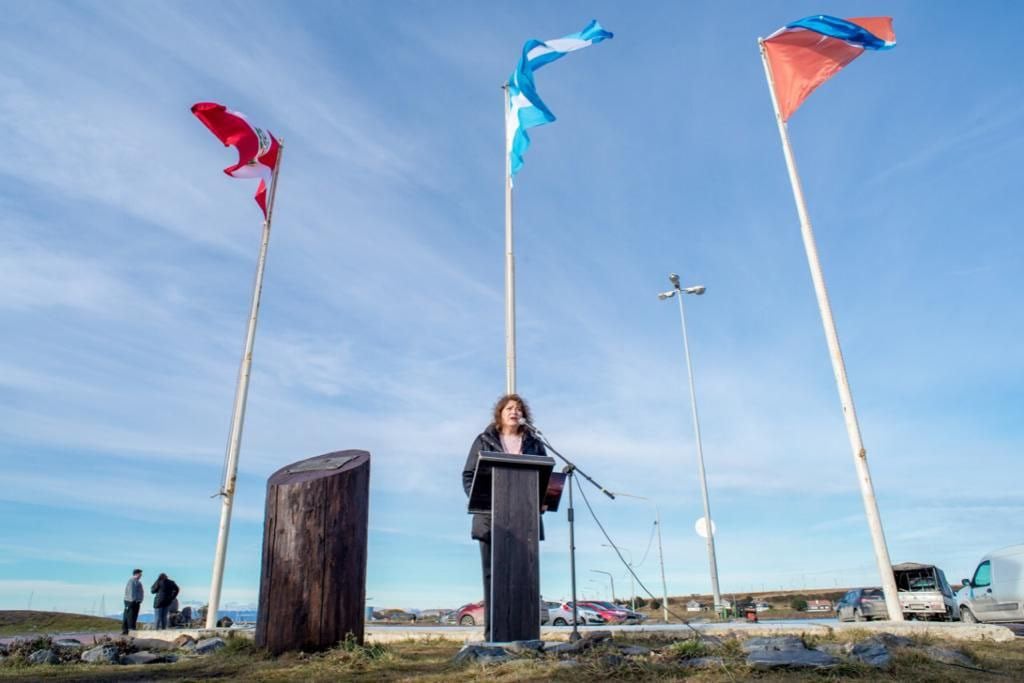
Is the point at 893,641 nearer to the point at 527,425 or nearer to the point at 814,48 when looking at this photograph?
the point at 527,425

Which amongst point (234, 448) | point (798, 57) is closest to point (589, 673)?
point (234, 448)

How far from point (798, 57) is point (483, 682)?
1316cm

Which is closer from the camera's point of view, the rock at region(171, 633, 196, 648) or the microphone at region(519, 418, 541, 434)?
the microphone at region(519, 418, 541, 434)

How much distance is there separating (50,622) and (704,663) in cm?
2074

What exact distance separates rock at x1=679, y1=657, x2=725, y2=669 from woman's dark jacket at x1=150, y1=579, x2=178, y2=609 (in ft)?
49.9

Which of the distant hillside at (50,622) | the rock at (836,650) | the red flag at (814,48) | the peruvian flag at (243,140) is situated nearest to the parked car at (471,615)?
the distant hillside at (50,622)

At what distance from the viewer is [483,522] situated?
5594mm

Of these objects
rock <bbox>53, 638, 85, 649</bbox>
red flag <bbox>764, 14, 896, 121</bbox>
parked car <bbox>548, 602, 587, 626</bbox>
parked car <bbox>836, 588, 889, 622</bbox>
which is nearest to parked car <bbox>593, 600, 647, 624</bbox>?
parked car <bbox>548, 602, 587, 626</bbox>

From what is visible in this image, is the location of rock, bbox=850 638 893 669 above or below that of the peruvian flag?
below

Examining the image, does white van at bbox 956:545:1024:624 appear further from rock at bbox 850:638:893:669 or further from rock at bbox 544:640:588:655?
rock at bbox 544:640:588:655

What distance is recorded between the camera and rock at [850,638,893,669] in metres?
3.75


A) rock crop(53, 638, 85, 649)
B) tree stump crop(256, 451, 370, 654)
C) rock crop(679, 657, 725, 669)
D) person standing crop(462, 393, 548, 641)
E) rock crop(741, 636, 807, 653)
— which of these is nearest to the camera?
rock crop(679, 657, 725, 669)

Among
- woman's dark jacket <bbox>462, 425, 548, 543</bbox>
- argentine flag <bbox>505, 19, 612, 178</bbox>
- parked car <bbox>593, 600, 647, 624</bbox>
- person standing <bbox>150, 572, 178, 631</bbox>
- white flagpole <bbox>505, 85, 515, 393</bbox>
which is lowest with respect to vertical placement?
parked car <bbox>593, 600, 647, 624</bbox>

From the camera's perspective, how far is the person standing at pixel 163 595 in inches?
612
